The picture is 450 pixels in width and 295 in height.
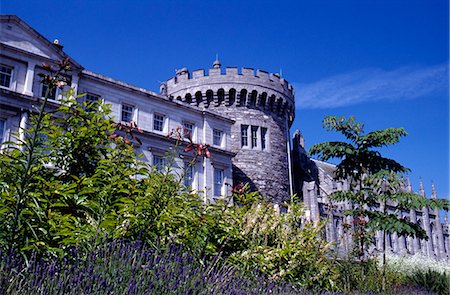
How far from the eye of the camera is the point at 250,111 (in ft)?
115

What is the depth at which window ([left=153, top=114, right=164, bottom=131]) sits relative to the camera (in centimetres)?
2730

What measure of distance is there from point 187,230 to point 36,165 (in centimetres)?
235

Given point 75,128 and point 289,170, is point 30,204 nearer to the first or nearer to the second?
point 75,128

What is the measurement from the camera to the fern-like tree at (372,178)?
11.8 m

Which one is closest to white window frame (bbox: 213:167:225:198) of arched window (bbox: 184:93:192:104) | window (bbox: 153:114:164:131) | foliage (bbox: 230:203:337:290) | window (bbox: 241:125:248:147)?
window (bbox: 153:114:164:131)

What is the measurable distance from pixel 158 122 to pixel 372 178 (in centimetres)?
1802

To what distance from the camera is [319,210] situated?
33.8 meters

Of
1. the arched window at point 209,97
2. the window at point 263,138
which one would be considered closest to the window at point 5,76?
the arched window at point 209,97

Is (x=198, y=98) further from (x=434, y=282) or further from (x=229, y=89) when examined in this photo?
(x=434, y=282)

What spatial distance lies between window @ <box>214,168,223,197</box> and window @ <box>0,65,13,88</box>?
1408cm

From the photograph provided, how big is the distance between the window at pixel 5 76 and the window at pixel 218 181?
14.1m

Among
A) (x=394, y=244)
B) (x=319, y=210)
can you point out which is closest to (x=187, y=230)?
(x=319, y=210)

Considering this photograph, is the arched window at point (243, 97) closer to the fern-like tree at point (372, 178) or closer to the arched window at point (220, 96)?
the arched window at point (220, 96)

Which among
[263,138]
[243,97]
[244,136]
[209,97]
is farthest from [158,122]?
[263,138]
